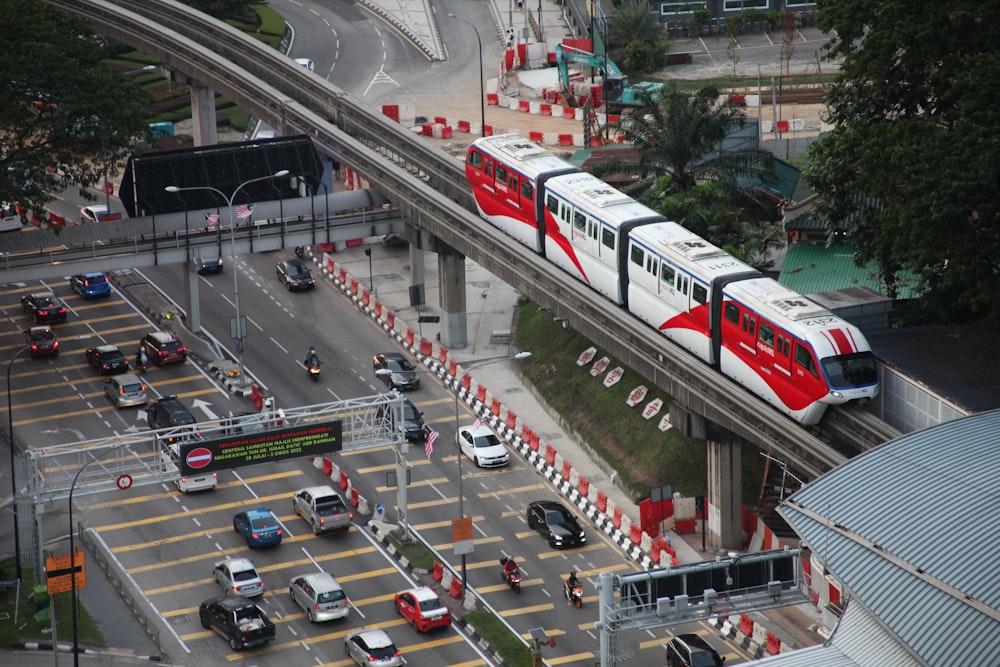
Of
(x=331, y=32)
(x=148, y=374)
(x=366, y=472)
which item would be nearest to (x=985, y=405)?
(x=366, y=472)

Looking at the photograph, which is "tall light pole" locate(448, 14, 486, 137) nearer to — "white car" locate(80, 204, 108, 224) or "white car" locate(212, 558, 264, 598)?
"white car" locate(80, 204, 108, 224)

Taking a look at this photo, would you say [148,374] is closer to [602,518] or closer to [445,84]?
[602,518]

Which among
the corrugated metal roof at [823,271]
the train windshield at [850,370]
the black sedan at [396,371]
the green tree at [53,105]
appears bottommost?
the black sedan at [396,371]

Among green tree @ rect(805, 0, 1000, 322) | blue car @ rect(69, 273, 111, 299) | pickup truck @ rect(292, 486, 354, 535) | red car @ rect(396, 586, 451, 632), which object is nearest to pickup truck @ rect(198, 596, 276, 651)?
red car @ rect(396, 586, 451, 632)

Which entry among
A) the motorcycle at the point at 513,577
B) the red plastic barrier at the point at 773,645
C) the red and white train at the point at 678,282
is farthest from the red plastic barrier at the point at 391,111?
the red plastic barrier at the point at 773,645

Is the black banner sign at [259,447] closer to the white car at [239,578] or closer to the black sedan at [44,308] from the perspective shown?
the white car at [239,578]

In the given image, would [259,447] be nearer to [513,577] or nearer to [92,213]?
[513,577]

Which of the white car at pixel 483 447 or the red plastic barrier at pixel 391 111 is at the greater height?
the red plastic barrier at pixel 391 111
